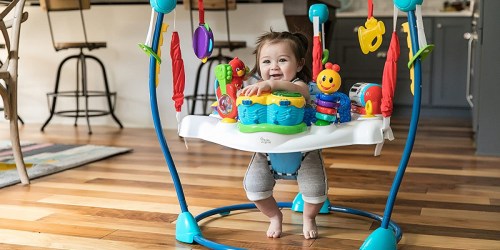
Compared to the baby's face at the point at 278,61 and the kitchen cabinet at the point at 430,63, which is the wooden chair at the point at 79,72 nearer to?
the kitchen cabinet at the point at 430,63

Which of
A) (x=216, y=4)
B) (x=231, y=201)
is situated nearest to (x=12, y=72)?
(x=231, y=201)

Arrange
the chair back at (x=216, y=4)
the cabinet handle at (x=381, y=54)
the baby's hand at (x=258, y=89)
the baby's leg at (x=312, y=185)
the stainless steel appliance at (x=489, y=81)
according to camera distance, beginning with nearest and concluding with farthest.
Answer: the baby's hand at (x=258, y=89)
the baby's leg at (x=312, y=185)
the stainless steel appliance at (x=489, y=81)
the chair back at (x=216, y=4)
the cabinet handle at (x=381, y=54)

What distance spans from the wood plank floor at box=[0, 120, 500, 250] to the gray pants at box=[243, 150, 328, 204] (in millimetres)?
132

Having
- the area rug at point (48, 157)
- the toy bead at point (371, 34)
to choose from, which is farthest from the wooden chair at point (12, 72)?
the toy bead at point (371, 34)

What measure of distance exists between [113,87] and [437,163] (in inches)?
99.4

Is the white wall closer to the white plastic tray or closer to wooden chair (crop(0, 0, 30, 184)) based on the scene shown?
wooden chair (crop(0, 0, 30, 184))

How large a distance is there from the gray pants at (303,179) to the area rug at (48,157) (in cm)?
124

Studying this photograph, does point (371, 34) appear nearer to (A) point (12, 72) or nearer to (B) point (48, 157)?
(A) point (12, 72)

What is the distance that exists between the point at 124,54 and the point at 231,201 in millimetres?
2597

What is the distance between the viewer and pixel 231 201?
7.74 feet

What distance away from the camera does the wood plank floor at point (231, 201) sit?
1.88m

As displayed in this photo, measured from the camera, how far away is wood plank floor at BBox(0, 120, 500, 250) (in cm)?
188

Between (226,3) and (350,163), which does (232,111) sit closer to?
(350,163)

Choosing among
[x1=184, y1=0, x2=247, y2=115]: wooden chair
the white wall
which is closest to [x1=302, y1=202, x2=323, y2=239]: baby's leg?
[x1=184, y1=0, x2=247, y2=115]: wooden chair
